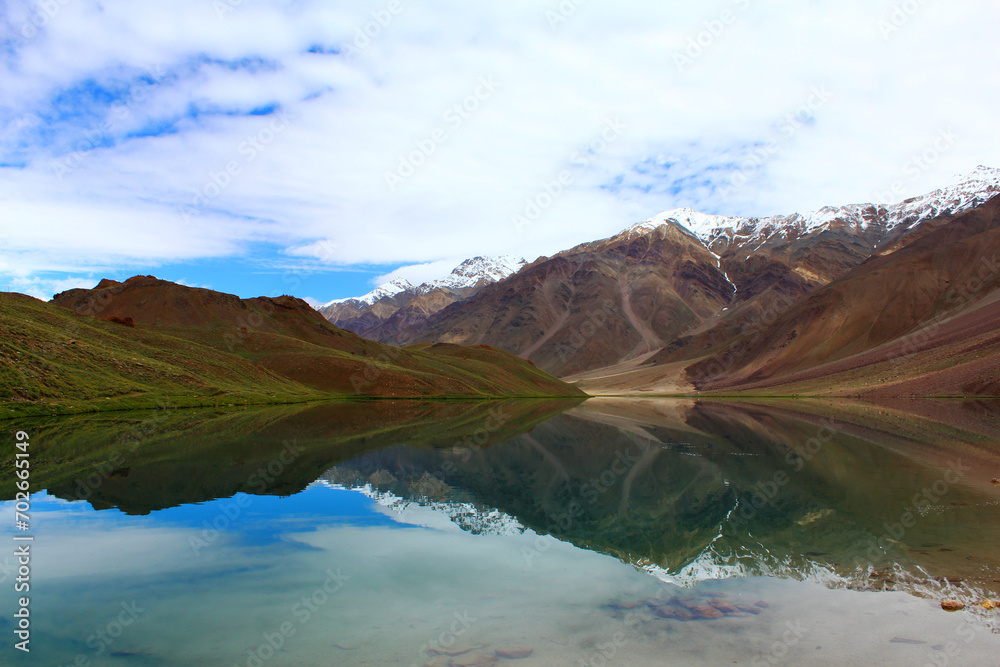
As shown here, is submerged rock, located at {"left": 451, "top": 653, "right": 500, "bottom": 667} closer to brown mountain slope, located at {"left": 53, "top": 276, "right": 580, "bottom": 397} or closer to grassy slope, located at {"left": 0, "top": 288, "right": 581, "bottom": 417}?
grassy slope, located at {"left": 0, "top": 288, "right": 581, "bottom": 417}

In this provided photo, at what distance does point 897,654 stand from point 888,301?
169 m

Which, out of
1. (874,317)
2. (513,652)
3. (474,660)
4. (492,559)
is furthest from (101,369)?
(874,317)

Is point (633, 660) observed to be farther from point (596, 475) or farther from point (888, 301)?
point (888, 301)

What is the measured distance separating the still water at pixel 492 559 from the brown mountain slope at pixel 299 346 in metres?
59.5

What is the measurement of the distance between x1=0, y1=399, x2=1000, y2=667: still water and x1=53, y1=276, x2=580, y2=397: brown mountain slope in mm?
59477

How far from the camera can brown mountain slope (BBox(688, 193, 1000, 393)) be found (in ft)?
414

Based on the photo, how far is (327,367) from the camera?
89.8 m

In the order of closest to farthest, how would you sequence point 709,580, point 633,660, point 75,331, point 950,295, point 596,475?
point 633,660 → point 709,580 → point 596,475 → point 75,331 → point 950,295

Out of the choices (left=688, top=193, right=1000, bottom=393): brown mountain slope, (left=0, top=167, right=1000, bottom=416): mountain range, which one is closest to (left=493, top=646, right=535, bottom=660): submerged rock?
(left=0, top=167, right=1000, bottom=416): mountain range

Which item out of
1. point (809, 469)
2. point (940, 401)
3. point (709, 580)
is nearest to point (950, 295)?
point (940, 401)

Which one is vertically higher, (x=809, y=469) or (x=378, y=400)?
(x=378, y=400)

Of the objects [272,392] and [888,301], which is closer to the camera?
[272,392]

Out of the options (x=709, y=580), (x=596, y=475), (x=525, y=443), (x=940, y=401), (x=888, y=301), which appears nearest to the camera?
(x=709, y=580)

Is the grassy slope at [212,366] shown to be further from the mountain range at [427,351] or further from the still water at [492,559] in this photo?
the still water at [492,559]
